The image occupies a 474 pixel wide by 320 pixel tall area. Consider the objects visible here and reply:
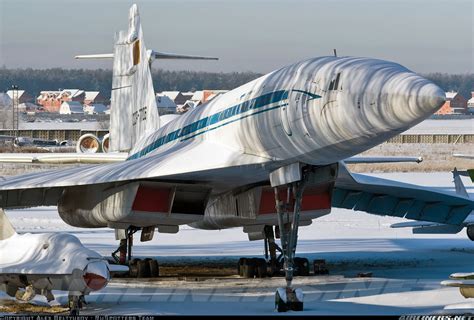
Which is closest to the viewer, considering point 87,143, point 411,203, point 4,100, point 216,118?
point 216,118

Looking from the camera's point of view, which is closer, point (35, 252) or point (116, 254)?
point (35, 252)

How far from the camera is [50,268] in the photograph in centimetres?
1521

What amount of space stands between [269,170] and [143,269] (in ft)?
13.6

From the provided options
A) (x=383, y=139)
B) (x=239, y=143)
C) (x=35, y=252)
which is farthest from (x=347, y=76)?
(x=35, y=252)

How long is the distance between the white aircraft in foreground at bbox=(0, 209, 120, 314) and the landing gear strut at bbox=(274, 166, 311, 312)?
7.82 ft

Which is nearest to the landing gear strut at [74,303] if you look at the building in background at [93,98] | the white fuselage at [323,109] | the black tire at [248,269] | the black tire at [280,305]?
the black tire at [280,305]

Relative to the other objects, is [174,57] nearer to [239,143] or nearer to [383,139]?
[239,143]

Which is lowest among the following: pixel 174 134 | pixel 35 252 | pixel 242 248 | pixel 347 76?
pixel 242 248

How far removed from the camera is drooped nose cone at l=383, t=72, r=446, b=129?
12977mm

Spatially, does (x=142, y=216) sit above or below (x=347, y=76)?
below

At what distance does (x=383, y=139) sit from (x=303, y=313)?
2610 mm

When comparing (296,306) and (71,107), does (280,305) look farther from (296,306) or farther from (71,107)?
(71,107)

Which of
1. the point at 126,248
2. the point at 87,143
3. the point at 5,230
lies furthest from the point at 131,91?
the point at 87,143

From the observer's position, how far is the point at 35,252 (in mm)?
15906
